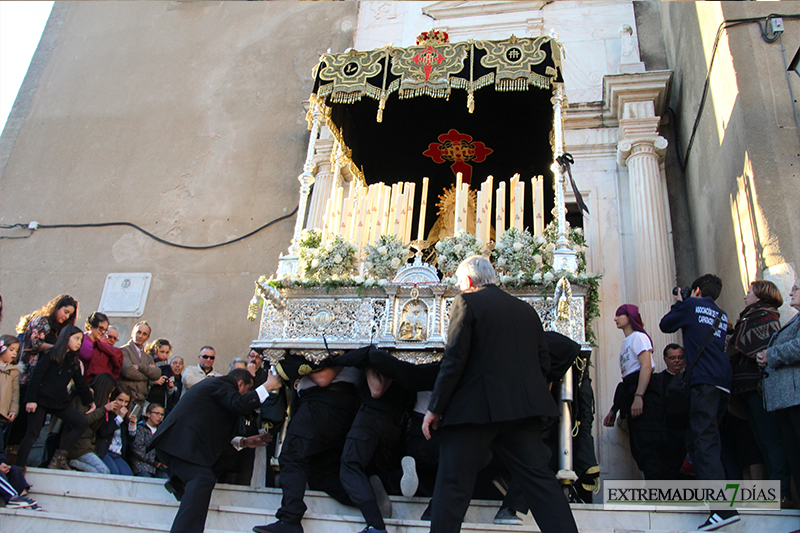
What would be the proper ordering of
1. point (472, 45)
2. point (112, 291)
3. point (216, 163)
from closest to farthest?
point (472, 45) < point (112, 291) < point (216, 163)

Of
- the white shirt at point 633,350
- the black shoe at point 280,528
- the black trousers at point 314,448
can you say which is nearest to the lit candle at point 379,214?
the black trousers at point 314,448

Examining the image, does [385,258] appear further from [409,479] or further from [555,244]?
[409,479]

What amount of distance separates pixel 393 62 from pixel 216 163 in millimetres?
3688

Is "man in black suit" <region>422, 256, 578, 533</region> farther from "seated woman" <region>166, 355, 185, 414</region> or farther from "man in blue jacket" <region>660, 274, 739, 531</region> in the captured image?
"seated woman" <region>166, 355, 185, 414</region>

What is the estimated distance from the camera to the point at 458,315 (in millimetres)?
3387

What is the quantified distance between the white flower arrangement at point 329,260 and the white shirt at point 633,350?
2372mm

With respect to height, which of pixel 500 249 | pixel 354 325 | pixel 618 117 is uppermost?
pixel 618 117

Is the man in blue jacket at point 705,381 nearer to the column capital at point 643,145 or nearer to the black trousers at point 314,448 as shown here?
the black trousers at point 314,448

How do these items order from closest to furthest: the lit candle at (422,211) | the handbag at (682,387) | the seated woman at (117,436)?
the handbag at (682,387), the seated woman at (117,436), the lit candle at (422,211)

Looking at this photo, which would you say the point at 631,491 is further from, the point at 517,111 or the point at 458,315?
the point at 517,111

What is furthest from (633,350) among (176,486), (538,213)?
(176,486)

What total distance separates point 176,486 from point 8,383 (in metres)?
1.65

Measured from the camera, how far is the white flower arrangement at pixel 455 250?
5.50 m

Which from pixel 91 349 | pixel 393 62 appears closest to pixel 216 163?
pixel 393 62
